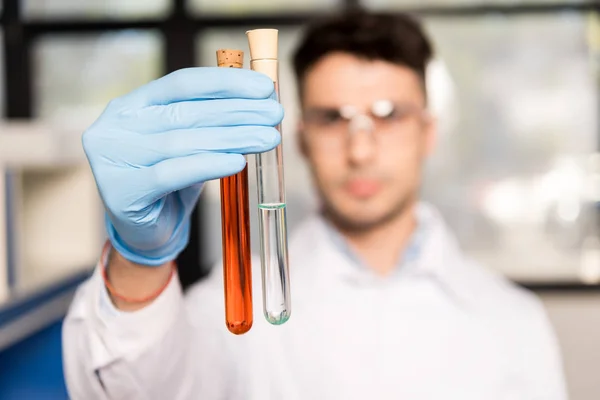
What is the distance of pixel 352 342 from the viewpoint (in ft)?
2.99

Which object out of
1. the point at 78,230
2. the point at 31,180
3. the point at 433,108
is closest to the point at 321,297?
the point at 78,230

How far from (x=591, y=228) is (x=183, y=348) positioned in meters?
1.60

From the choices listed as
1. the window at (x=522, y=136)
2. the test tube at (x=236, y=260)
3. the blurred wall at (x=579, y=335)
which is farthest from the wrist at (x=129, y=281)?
the blurred wall at (x=579, y=335)

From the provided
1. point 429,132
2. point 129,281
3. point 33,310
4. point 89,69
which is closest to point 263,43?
point 129,281

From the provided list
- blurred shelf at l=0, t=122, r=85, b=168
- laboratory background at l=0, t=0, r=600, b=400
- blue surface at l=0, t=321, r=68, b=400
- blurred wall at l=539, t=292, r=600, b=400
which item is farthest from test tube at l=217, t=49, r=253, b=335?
blurred wall at l=539, t=292, r=600, b=400

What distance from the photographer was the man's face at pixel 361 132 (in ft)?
3.23

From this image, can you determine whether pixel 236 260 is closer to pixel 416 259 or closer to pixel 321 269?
pixel 321 269

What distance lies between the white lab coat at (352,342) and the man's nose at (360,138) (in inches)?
6.6

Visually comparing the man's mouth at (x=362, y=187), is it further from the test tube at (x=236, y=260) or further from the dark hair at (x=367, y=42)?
the test tube at (x=236, y=260)

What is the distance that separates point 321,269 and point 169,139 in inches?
19.9

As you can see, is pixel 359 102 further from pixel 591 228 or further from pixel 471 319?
pixel 591 228

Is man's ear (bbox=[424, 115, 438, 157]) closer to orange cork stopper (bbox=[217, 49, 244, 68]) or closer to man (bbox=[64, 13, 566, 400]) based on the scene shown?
man (bbox=[64, 13, 566, 400])

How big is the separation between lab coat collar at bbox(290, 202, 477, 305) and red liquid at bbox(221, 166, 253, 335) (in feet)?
1.67

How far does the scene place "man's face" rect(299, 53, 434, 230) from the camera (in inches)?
38.8
